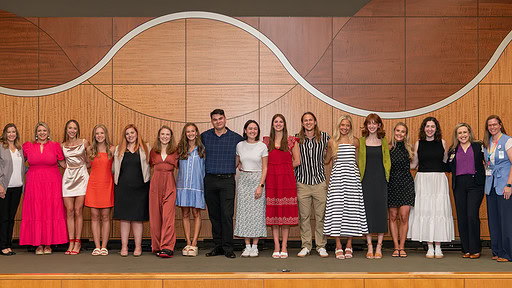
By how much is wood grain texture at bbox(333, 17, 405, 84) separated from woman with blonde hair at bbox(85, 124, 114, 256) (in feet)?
9.46

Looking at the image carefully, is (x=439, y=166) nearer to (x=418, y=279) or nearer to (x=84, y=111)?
(x=418, y=279)

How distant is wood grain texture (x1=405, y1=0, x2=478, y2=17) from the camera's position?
21.4ft

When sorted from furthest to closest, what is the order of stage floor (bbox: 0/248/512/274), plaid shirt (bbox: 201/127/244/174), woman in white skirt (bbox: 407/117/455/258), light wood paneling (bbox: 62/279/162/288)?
1. plaid shirt (bbox: 201/127/244/174)
2. woman in white skirt (bbox: 407/117/455/258)
3. stage floor (bbox: 0/248/512/274)
4. light wood paneling (bbox: 62/279/162/288)

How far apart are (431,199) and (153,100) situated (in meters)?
3.48

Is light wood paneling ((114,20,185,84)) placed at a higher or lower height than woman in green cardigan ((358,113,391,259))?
higher

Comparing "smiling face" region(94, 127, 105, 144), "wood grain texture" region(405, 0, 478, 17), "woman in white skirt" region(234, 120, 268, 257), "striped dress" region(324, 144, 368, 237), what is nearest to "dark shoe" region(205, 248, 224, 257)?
"woman in white skirt" region(234, 120, 268, 257)

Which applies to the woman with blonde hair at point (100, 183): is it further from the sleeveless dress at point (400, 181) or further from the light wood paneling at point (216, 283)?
the sleeveless dress at point (400, 181)

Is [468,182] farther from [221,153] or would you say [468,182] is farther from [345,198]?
[221,153]

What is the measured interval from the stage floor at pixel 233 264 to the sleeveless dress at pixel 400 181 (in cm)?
59

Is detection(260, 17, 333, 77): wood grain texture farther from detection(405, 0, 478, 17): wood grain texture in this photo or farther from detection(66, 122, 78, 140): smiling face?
detection(66, 122, 78, 140): smiling face

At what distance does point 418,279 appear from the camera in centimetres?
431

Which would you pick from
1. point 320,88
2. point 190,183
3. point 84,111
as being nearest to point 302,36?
point 320,88

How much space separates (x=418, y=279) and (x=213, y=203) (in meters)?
2.26

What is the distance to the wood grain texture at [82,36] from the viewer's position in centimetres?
650
